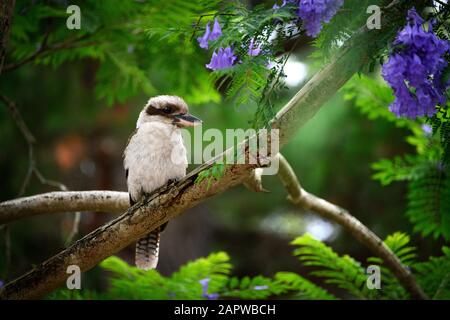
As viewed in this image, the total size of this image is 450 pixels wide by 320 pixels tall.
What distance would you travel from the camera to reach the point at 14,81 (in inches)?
196

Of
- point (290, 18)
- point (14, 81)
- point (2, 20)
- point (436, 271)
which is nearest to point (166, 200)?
point (290, 18)

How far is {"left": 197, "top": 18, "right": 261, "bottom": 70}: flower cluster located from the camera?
193 centimetres

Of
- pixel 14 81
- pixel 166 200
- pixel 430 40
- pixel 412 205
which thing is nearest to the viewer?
pixel 430 40

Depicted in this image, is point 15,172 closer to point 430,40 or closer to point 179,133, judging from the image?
point 179,133

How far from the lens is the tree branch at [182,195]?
2043mm

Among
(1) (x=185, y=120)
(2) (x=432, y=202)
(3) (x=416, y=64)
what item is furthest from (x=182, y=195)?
(2) (x=432, y=202)

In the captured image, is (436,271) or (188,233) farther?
(188,233)

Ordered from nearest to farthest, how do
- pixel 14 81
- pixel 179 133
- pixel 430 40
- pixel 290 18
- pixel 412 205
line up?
pixel 430 40 < pixel 290 18 < pixel 179 133 < pixel 412 205 < pixel 14 81

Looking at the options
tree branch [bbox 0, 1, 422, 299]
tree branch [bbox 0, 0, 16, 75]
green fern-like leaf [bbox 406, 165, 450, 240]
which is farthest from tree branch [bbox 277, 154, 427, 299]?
tree branch [bbox 0, 0, 16, 75]

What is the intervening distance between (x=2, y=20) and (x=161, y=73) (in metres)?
1.87

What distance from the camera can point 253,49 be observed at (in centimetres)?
195

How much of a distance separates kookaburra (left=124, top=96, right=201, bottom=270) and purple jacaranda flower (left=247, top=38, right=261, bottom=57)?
0.99 m

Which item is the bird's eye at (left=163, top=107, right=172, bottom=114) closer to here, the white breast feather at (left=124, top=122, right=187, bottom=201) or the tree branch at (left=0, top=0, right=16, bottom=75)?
the white breast feather at (left=124, top=122, right=187, bottom=201)

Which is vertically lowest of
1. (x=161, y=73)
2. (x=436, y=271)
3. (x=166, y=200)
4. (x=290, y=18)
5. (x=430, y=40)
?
(x=436, y=271)
